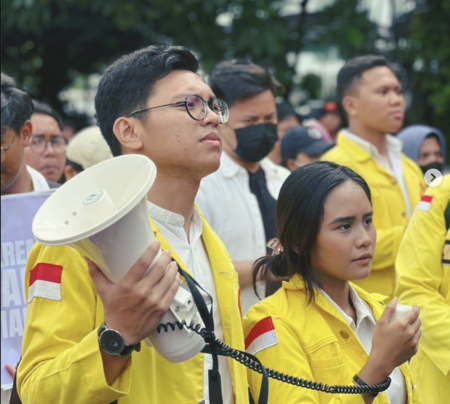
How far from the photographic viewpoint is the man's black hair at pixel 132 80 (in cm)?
299

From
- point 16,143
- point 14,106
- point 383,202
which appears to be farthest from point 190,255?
point 383,202

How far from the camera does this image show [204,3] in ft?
31.6

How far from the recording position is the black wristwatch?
91.4 inches

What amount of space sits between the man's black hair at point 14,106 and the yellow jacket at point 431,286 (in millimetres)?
2105

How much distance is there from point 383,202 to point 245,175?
978mm

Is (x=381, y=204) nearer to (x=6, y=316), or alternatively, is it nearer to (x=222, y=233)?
(x=222, y=233)

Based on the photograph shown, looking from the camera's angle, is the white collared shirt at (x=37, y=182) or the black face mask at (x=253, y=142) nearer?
the white collared shirt at (x=37, y=182)

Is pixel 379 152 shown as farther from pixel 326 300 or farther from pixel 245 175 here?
pixel 326 300

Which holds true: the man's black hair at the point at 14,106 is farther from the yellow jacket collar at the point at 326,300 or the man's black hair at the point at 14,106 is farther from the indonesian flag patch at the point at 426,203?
the indonesian flag patch at the point at 426,203

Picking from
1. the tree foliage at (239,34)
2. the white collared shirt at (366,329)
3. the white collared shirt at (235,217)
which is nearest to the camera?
the white collared shirt at (366,329)

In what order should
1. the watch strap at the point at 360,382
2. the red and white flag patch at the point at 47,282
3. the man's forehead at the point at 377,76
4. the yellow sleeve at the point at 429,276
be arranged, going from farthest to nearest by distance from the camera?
the man's forehead at the point at 377,76
the yellow sleeve at the point at 429,276
the watch strap at the point at 360,382
the red and white flag patch at the point at 47,282

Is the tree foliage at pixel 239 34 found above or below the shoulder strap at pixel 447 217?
below

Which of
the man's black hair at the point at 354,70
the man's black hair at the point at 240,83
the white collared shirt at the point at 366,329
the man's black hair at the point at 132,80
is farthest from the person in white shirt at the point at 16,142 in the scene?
the man's black hair at the point at 354,70

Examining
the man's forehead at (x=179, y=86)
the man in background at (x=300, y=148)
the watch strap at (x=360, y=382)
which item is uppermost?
the man's forehead at (x=179, y=86)
